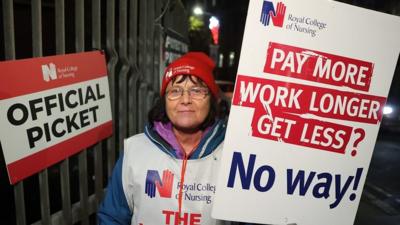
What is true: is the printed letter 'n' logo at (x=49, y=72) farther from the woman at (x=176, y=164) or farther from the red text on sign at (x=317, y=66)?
the red text on sign at (x=317, y=66)

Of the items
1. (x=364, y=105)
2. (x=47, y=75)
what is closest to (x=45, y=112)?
(x=47, y=75)

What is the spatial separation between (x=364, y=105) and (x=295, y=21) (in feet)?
1.80

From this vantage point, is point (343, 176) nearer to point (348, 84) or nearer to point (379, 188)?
point (348, 84)

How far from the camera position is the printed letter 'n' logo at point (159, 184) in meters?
2.04

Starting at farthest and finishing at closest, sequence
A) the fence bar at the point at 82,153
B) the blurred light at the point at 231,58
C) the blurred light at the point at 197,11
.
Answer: the blurred light at the point at 231,58
the blurred light at the point at 197,11
the fence bar at the point at 82,153

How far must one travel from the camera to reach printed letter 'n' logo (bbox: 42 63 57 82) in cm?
236

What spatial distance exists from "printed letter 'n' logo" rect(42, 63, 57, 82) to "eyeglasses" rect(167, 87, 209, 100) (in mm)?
845

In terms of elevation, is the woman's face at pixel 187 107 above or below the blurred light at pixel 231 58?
above

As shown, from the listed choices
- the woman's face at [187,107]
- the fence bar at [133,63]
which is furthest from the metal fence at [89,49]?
the woman's face at [187,107]

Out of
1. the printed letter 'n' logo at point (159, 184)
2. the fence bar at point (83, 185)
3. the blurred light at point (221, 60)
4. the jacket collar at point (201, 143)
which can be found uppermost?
the jacket collar at point (201, 143)

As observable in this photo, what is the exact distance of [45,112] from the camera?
2.39 metres

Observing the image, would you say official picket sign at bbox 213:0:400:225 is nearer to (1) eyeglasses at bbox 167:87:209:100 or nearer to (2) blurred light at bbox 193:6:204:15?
(1) eyeglasses at bbox 167:87:209:100

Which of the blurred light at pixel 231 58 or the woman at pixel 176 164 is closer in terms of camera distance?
the woman at pixel 176 164

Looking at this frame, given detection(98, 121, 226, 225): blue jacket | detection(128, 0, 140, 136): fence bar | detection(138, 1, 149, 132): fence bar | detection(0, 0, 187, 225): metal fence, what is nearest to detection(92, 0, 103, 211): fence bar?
detection(0, 0, 187, 225): metal fence
